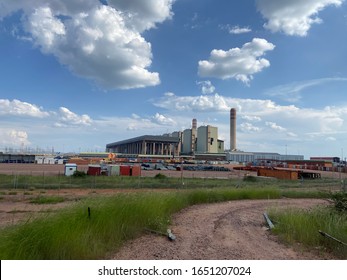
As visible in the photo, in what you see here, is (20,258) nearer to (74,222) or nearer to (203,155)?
(74,222)

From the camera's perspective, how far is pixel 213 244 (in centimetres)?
802

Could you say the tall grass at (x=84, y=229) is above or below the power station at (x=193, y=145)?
below

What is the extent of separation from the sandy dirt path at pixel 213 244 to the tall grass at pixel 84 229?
0.47 meters

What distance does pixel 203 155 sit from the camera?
160625mm

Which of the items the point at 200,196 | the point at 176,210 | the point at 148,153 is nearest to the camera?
the point at 176,210

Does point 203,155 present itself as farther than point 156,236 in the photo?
Yes

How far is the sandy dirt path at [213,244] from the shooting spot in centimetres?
693

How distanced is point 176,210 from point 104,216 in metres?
5.92

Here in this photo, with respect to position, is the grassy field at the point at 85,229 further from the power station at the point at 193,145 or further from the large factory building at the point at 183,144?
the large factory building at the point at 183,144

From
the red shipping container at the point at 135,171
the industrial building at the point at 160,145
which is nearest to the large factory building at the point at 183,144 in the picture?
the industrial building at the point at 160,145

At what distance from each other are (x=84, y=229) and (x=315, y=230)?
6.41 meters

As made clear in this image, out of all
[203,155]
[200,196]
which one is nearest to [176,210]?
[200,196]

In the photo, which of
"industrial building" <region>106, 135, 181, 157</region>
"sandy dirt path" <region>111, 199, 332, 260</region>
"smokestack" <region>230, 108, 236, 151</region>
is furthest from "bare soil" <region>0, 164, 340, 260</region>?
"industrial building" <region>106, 135, 181, 157</region>

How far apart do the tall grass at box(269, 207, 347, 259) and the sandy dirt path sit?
0.42m
